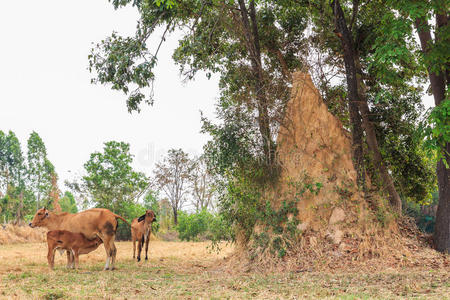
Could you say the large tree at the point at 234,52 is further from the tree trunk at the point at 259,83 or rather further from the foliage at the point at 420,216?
the foliage at the point at 420,216

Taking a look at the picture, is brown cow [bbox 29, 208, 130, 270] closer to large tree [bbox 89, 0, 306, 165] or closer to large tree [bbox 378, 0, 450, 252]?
large tree [bbox 89, 0, 306, 165]

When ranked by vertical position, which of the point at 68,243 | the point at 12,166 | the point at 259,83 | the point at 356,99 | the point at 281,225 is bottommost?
the point at 68,243

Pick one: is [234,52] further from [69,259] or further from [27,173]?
[27,173]

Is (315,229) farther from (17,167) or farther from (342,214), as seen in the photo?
(17,167)

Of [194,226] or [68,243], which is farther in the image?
[194,226]

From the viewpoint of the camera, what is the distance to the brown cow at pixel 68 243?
29.7ft

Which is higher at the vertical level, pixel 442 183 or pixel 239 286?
pixel 442 183

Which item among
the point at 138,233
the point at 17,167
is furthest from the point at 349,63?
the point at 17,167

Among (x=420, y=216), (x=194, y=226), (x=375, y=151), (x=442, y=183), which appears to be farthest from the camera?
(x=194, y=226)

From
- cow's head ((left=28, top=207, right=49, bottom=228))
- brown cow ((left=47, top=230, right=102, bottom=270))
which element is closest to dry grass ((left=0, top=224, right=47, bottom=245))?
cow's head ((left=28, top=207, right=49, bottom=228))

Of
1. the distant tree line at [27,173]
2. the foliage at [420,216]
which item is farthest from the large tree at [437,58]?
the distant tree line at [27,173]

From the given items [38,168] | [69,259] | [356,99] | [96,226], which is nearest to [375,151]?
[356,99]

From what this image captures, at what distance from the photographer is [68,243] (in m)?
9.12

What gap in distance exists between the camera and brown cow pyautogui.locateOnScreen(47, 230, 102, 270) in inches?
356
